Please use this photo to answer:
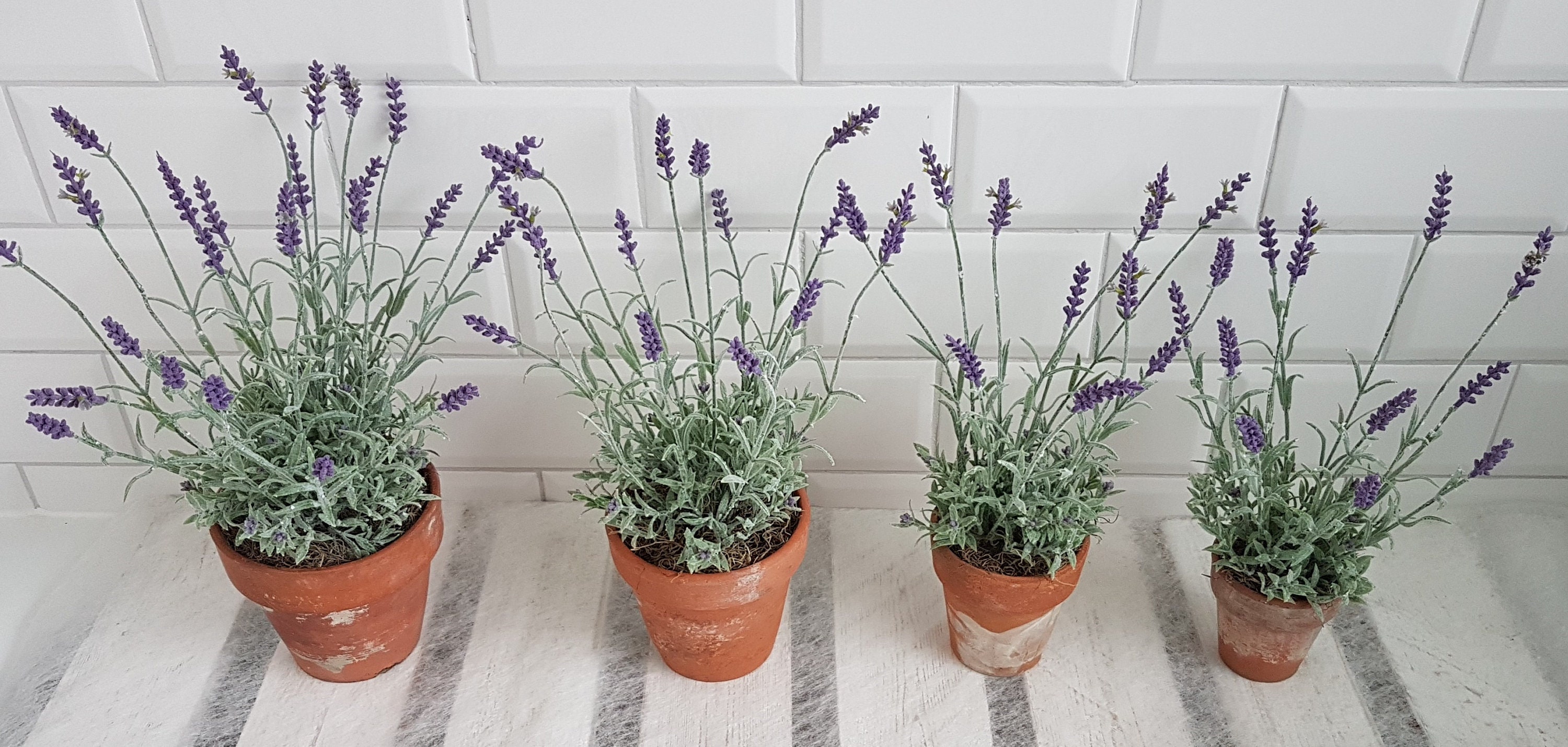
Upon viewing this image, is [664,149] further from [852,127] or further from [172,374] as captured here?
[172,374]

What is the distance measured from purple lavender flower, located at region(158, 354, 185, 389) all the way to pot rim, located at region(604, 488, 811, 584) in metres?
0.47

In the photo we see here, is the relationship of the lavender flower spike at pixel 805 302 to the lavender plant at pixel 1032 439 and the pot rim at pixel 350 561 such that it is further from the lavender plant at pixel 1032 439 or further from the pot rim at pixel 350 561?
the pot rim at pixel 350 561

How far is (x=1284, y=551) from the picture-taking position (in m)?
1.20

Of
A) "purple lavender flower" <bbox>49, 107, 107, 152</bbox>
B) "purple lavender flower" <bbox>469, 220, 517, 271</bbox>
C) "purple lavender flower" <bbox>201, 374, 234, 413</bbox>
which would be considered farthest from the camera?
"purple lavender flower" <bbox>469, 220, 517, 271</bbox>

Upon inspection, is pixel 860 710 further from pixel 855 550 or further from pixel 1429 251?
pixel 1429 251

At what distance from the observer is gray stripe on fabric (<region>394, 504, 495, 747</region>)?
1260 millimetres

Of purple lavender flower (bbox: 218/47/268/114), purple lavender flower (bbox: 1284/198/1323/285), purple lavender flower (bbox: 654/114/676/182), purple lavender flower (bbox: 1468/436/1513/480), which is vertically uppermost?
purple lavender flower (bbox: 218/47/268/114)

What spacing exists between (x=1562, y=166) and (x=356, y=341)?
1438mm

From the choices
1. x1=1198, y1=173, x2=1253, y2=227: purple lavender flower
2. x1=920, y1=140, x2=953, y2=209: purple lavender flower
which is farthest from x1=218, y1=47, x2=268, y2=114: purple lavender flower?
x1=1198, y1=173, x2=1253, y2=227: purple lavender flower

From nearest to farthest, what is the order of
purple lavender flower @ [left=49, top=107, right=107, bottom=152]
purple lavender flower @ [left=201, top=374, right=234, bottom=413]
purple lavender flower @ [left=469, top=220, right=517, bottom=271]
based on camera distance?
purple lavender flower @ [left=201, top=374, right=234, bottom=413]
purple lavender flower @ [left=49, top=107, right=107, bottom=152]
purple lavender flower @ [left=469, top=220, right=517, bottom=271]

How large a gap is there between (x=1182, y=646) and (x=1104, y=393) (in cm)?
45

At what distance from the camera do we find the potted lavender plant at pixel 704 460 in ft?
3.84

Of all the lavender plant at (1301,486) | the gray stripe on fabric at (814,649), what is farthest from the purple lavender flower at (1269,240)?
the gray stripe on fabric at (814,649)

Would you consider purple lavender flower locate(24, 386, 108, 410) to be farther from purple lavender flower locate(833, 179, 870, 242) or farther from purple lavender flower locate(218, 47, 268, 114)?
purple lavender flower locate(833, 179, 870, 242)
